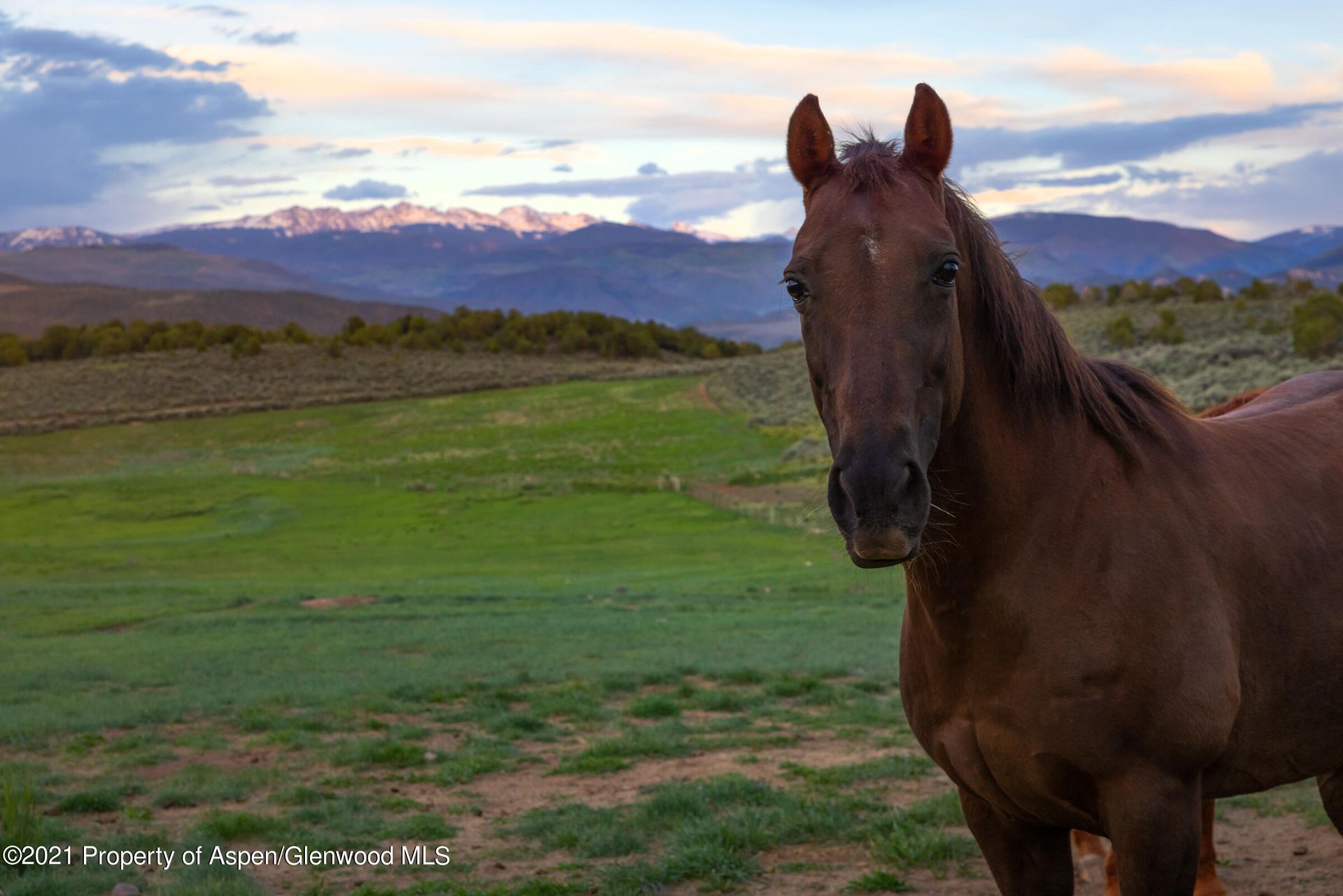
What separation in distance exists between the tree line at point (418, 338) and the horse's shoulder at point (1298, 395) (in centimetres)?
6751

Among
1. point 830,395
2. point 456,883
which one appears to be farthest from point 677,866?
point 830,395

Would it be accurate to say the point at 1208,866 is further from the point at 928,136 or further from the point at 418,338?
the point at 418,338

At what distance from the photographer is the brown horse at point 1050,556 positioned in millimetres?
2721

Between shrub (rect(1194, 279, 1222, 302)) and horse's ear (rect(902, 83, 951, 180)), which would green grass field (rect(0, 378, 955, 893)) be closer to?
horse's ear (rect(902, 83, 951, 180))

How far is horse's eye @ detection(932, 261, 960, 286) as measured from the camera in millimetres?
2695

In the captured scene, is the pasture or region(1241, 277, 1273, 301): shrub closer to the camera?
the pasture

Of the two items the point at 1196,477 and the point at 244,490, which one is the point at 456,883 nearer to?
the point at 1196,477

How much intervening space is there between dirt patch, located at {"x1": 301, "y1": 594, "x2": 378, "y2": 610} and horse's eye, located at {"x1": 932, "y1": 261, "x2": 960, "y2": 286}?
14.2m

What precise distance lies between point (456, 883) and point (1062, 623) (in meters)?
3.45

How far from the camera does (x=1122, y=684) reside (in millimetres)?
2877

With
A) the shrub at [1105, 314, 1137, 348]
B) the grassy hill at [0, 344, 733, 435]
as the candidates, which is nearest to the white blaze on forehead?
the shrub at [1105, 314, 1137, 348]

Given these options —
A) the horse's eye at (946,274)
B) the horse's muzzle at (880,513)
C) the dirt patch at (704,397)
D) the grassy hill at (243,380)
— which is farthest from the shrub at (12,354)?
the horse's muzzle at (880,513)

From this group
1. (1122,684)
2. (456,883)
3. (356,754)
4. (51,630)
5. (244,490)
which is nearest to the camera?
(1122,684)

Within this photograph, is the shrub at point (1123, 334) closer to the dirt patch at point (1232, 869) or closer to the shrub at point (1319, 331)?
the shrub at point (1319, 331)
